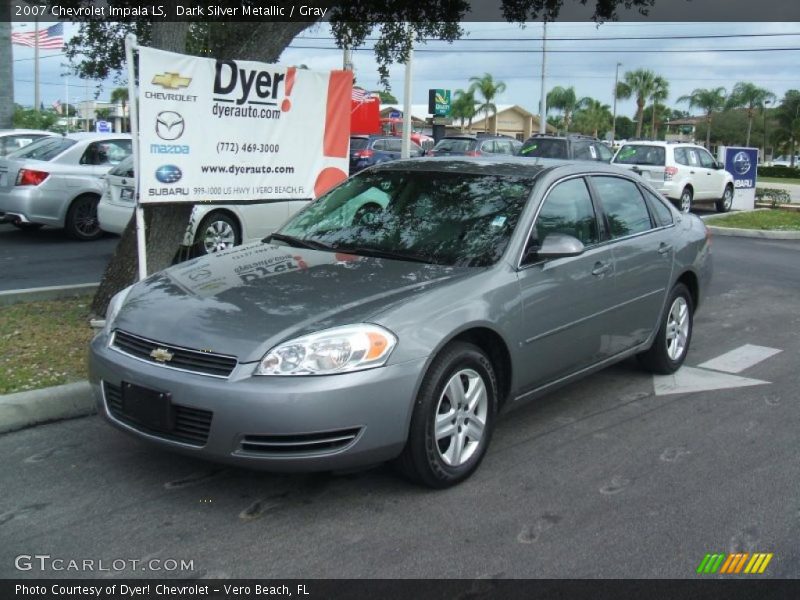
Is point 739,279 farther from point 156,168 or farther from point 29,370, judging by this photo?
point 29,370

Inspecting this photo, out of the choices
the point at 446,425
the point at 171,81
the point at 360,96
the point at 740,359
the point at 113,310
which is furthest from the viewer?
the point at 360,96

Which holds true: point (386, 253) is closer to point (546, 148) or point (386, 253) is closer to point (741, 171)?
point (546, 148)

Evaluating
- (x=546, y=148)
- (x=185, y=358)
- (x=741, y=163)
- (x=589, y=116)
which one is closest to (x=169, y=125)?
(x=185, y=358)

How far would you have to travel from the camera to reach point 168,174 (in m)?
6.06

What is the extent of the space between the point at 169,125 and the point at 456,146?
1728 cm

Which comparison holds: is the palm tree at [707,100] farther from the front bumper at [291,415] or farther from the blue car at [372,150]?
the front bumper at [291,415]

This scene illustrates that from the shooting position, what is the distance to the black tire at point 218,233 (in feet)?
33.7

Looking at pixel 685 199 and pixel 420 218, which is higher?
pixel 420 218

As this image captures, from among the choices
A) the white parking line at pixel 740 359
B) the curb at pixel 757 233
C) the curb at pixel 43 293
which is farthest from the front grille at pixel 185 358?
the curb at pixel 757 233

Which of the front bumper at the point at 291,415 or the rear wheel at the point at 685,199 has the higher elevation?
the rear wheel at the point at 685,199

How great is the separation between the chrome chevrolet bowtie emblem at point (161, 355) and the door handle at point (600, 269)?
8.52ft

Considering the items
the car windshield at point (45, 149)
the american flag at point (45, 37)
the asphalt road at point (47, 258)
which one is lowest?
the asphalt road at point (47, 258)

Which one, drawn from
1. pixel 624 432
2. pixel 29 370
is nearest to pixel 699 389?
pixel 624 432

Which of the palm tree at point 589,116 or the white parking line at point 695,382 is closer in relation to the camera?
the white parking line at point 695,382
